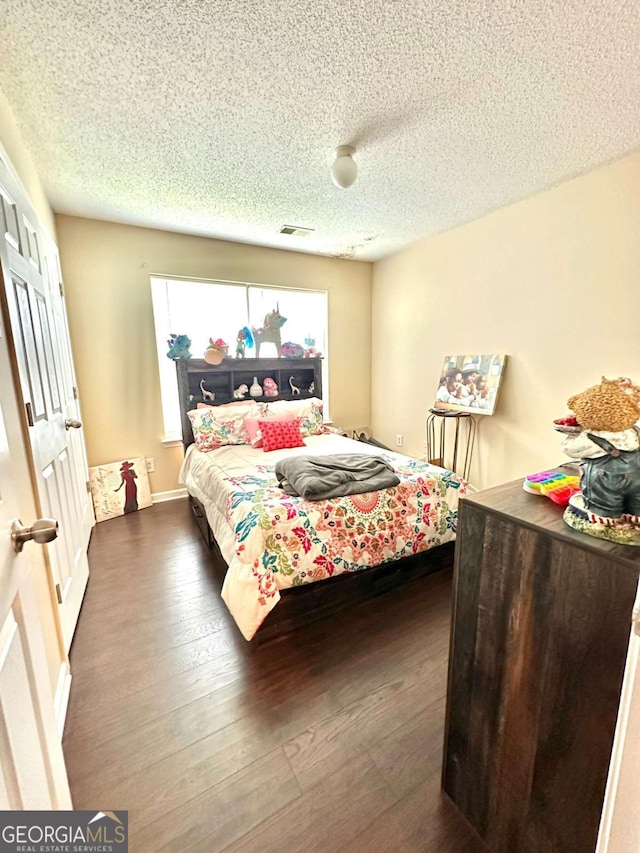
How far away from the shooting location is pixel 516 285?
9.30 feet

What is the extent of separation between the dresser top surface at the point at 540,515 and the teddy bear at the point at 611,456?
27 mm

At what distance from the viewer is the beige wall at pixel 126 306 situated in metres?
3.01

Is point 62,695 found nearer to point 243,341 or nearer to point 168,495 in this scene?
point 168,495

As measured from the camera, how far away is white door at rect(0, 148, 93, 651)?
4.49 ft

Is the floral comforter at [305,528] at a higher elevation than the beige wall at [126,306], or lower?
lower

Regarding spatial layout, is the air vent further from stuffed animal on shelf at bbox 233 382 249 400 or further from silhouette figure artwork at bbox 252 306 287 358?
stuffed animal on shelf at bbox 233 382 249 400

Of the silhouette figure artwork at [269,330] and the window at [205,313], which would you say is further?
the silhouette figure artwork at [269,330]

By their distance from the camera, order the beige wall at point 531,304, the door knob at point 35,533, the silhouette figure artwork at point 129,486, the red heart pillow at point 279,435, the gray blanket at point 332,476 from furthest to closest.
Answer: the silhouette figure artwork at point 129,486, the red heart pillow at point 279,435, the beige wall at point 531,304, the gray blanket at point 332,476, the door knob at point 35,533

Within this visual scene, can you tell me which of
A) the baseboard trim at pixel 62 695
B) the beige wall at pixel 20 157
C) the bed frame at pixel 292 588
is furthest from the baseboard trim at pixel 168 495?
the beige wall at pixel 20 157

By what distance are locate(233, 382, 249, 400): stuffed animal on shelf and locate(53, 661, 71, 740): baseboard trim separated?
249cm

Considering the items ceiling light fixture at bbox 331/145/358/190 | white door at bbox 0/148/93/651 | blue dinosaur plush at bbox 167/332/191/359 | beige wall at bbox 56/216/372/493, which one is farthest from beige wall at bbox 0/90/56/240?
ceiling light fixture at bbox 331/145/358/190

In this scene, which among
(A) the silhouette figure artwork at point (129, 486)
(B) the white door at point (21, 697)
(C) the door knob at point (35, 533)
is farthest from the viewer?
(A) the silhouette figure artwork at point (129, 486)

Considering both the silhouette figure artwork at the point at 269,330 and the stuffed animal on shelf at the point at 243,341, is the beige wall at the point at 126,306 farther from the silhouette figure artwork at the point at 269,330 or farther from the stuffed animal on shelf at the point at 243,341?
the stuffed animal on shelf at the point at 243,341

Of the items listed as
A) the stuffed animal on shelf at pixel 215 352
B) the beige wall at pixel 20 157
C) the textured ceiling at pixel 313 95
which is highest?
the textured ceiling at pixel 313 95
